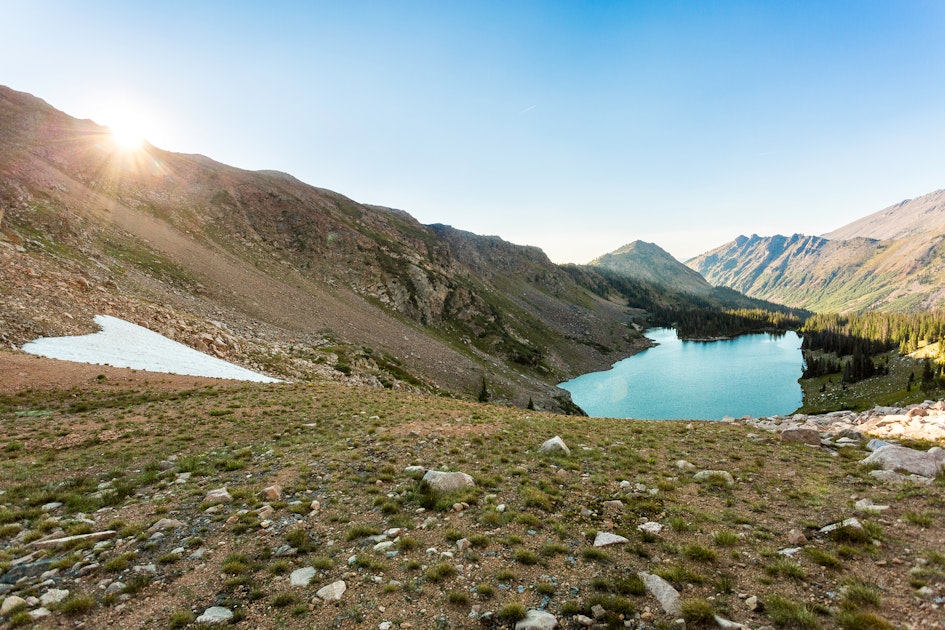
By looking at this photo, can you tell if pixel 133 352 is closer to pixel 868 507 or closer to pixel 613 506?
pixel 613 506

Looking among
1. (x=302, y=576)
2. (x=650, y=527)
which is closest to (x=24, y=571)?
(x=302, y=576)

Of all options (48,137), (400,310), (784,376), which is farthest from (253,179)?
(784,376)

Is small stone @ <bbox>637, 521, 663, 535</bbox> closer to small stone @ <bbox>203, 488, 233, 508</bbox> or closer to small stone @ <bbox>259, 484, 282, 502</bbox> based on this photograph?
small stone @ <bbox>259, 484, 282, 502</bbox>

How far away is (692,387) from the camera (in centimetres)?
11775

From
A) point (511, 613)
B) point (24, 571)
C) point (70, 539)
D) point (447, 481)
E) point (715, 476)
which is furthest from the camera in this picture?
point (715, 476)

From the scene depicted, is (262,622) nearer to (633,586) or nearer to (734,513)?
(633,586)

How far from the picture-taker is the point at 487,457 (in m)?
15.7

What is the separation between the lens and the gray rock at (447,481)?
39.0ft

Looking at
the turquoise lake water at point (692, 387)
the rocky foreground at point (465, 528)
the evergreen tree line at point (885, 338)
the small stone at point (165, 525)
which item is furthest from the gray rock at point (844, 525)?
the evergreen tree line at point (885, 338)

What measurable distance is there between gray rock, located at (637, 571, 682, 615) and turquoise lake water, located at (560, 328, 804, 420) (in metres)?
66.5

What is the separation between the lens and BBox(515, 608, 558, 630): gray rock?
6289 millimetres

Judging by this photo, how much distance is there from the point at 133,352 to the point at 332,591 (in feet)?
115

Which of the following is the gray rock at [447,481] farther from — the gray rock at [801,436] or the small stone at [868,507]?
the gray rock at [801,436]

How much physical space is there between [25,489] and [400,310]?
90588mm
